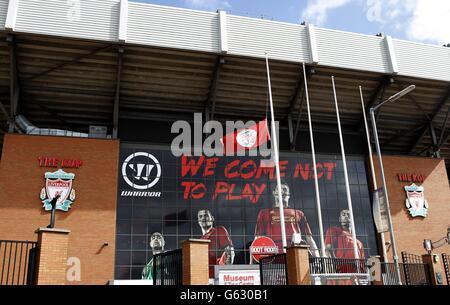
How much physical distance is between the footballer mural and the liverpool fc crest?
295 centimetres

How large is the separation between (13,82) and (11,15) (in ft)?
12.8

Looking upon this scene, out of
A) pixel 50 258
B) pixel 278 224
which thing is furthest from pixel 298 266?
pixel 278 224

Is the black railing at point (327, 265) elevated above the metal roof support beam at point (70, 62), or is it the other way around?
the metal roof support beam at point (70, 62)

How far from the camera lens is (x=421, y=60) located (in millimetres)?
30844

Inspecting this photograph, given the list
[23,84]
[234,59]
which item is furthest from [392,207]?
[23,84]

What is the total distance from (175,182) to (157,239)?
380 centimetres

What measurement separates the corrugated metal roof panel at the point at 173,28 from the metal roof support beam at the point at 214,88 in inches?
33.2

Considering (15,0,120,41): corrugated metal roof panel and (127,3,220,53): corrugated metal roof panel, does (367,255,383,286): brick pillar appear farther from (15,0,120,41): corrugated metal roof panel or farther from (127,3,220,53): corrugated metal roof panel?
(15,0,120,41): corrugated metal roof panel

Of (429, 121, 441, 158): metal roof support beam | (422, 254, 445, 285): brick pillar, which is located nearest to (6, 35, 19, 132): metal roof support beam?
(422, 254, 445, 285): brick pillar

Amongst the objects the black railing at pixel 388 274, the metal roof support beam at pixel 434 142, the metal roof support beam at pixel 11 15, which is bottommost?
the black railing at pixel 388 274

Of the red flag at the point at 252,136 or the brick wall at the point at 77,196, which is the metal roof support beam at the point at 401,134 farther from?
the brick wall at the point at 77,196

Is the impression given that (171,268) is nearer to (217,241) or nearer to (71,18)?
(217,241)

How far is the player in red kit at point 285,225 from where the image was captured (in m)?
28.8

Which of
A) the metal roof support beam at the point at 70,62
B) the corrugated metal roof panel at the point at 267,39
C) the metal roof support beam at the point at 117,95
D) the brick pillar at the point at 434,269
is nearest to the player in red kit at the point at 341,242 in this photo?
the brick pillar at the point at 434,269
